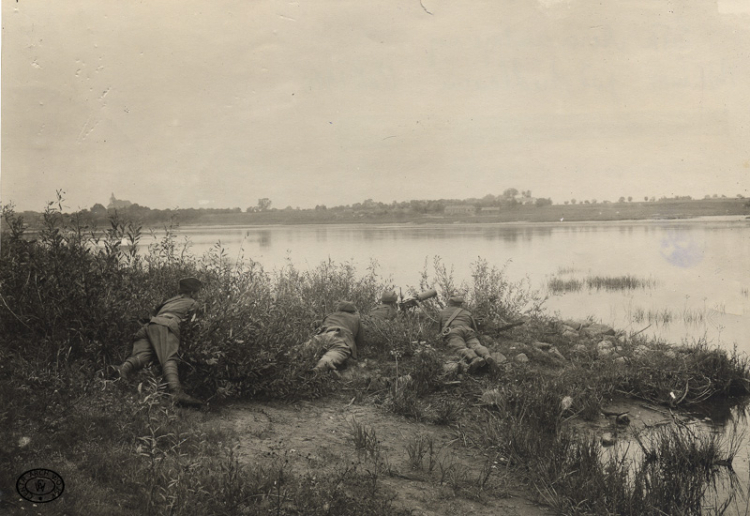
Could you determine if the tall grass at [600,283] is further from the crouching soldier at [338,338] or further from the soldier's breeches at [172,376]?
the soldier's breeches at [172,376]

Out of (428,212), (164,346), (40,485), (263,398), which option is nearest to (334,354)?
(263,398)

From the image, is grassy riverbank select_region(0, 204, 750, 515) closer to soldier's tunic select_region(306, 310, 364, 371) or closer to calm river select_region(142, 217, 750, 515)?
soldier's tunic select_region(306, 310, 364, 371)

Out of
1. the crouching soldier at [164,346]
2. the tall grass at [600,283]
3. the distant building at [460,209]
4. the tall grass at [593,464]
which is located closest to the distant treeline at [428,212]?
the distant building at [460,209]

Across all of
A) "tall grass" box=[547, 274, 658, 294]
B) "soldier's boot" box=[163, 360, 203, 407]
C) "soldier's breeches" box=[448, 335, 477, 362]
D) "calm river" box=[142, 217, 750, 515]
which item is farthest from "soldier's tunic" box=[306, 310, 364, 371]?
"tall grass" box=[547, 274, 658, 294]

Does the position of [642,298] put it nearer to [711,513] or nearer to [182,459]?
[711,513]

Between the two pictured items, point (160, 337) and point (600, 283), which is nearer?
point (160, 337)

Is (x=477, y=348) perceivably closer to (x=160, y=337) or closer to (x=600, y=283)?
(x=160, y=337)
